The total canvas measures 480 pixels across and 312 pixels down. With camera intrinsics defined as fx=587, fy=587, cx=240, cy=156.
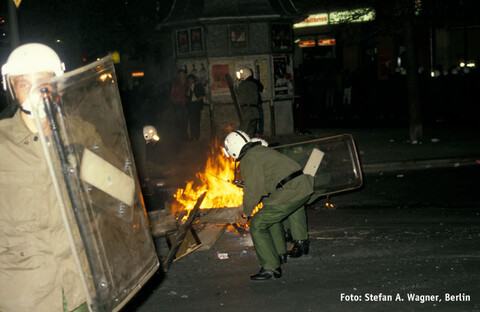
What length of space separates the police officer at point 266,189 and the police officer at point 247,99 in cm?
695

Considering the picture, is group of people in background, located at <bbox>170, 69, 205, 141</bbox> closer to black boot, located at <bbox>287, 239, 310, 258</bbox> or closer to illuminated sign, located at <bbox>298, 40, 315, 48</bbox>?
black boot, located at <bbox>287, 239, 310, 258</bbox>

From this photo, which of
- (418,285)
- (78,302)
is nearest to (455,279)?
(418,285)

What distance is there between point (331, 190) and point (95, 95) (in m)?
5.70

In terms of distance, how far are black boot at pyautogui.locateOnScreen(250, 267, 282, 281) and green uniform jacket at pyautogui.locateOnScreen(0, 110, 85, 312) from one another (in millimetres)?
3193

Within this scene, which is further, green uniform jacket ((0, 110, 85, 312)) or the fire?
the fire

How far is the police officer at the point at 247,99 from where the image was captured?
42.1 feet

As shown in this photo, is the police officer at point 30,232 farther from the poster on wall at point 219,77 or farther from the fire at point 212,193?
the poster on wall at point 219,77

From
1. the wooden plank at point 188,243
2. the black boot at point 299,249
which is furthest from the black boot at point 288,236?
the wooden plank at point 188,243

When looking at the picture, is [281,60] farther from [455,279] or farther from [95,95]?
[95,95]

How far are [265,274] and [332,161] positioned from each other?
2556 millimetres

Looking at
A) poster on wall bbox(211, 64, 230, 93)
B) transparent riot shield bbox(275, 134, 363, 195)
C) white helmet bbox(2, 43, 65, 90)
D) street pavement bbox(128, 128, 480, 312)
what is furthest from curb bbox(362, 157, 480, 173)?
white helmet bbox(2, 43, 65, 90)

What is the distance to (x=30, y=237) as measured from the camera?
2648mm

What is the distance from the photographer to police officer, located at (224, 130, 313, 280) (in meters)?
5.70

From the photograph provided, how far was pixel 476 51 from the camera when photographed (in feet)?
111
